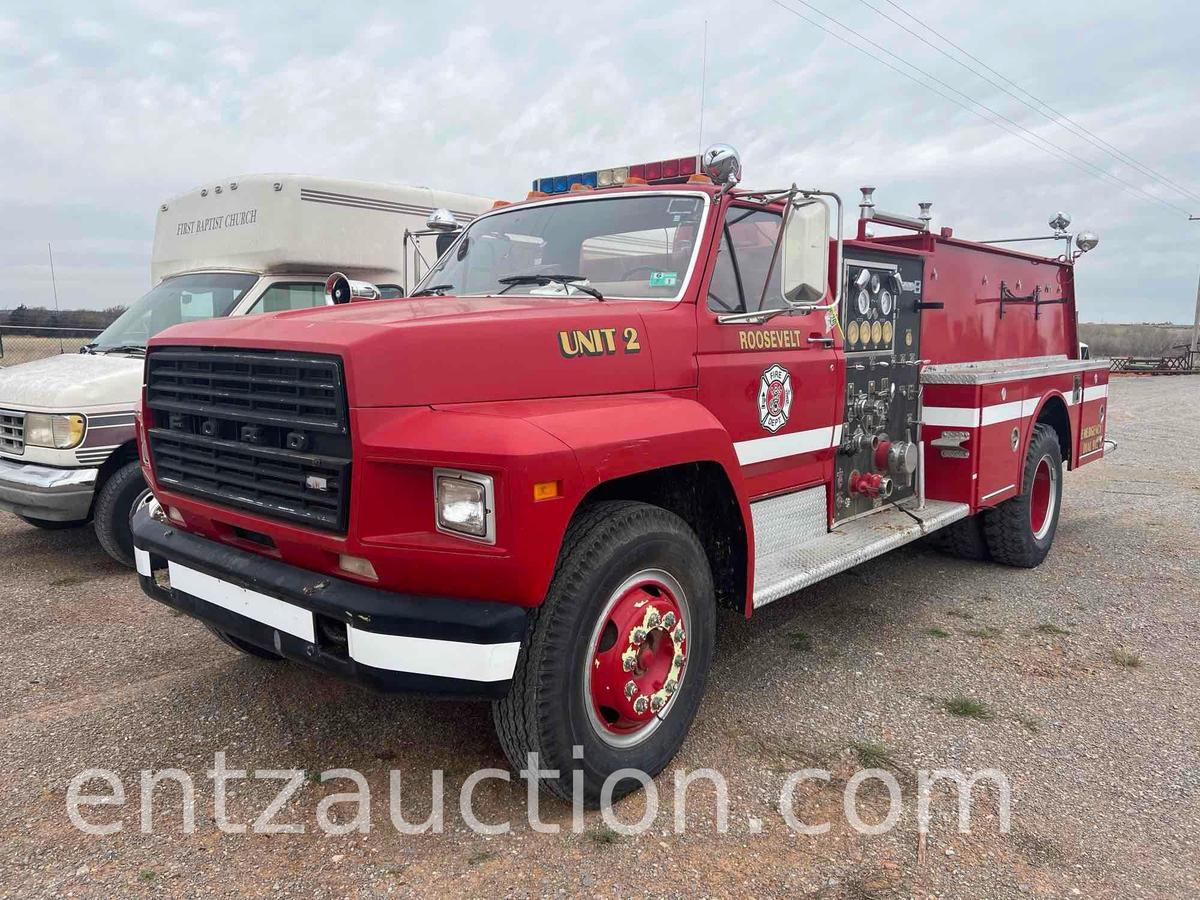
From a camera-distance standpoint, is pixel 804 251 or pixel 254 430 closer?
pixel 254 430

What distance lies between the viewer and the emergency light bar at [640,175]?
426 cm

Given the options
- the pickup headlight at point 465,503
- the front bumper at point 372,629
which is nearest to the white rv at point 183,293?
the front bumper at point 372,629

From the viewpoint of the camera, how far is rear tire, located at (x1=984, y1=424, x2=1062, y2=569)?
611 cm

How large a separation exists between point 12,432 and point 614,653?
482cm

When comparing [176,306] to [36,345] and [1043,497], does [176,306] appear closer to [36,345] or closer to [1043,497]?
[1043,497]

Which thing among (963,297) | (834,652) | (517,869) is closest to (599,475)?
(517,869)

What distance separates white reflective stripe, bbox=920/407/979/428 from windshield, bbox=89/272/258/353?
16.8 ft

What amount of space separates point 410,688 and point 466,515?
1.87ft

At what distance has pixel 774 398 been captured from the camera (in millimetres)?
3932

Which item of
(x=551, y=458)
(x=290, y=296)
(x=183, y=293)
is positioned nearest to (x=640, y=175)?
(x=551, y=458)

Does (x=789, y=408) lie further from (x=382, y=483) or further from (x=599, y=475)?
(x=382, y=483)

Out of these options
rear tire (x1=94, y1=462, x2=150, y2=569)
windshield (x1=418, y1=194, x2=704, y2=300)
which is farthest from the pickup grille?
windshield (x1=418, y1=194, x2=704, y2=300)

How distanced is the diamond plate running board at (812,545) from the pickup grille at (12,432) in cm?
477

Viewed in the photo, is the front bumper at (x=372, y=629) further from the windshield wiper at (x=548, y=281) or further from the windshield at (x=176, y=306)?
the windshield at (x=176, y=306)
